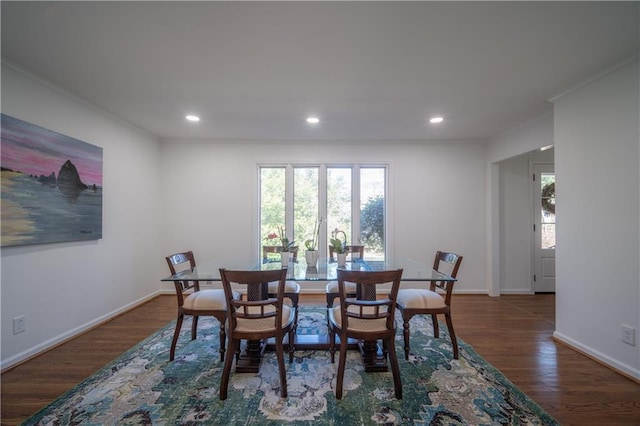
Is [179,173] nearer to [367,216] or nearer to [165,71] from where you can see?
[165,71]

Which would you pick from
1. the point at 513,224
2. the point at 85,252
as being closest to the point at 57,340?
the point at 85,252

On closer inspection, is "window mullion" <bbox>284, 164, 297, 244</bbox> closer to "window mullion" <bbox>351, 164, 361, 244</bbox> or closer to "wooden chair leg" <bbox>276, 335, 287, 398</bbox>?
"window mullion" <bbox>351, 164, 361, 244</bbox>

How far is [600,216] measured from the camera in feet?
7.22

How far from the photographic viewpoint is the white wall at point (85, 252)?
2.13m

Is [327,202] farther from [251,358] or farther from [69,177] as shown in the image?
[69,177]

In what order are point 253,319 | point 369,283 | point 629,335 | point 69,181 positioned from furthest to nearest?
point 69,181 → point 629,335 → point 253,319 → point 369,283

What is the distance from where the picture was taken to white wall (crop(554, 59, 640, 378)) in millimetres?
1997

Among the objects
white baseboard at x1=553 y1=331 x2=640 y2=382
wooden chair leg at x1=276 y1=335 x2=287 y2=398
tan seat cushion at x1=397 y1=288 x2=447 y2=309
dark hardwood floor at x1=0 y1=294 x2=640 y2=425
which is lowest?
dark hardwood floor at x1=0 y1=294 x2=640 y2=425

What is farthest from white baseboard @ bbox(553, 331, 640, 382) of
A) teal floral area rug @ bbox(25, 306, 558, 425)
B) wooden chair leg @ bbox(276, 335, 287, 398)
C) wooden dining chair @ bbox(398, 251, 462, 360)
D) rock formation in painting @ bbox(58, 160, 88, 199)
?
rock formation in painting @ bbox(58, 160, 88, 199)

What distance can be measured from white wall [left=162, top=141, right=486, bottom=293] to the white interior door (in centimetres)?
89

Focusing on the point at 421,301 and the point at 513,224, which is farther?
the point at 513,224

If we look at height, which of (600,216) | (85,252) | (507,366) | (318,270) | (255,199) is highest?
(255,199)

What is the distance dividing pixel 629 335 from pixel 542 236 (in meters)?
2.58

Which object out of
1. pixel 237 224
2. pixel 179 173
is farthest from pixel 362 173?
pixel 179 173
